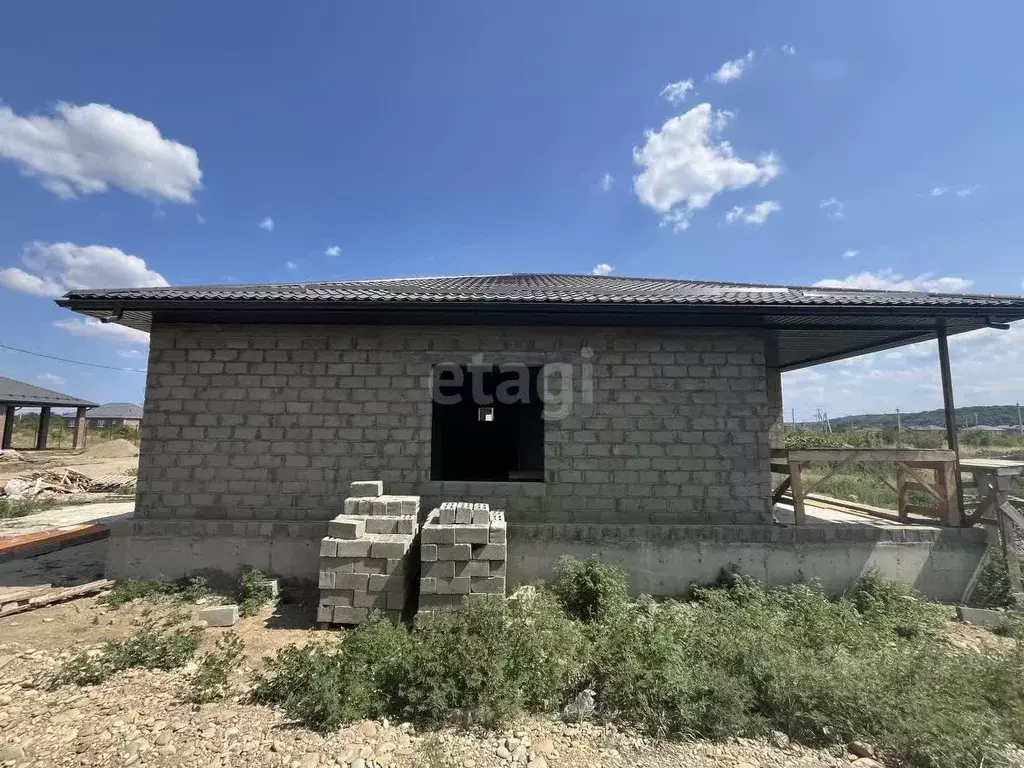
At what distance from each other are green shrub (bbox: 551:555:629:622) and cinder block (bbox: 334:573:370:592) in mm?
1981

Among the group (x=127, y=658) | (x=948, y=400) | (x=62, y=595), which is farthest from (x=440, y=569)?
(x=948, y=400)

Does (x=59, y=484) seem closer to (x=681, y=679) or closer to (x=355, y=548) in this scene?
(x=355, y=548)

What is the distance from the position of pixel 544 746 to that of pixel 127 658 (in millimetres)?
3348

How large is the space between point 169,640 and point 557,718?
129 inches

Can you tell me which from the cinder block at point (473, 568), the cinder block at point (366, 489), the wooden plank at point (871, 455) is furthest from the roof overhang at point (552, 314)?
the cinder block at point (473, 568)

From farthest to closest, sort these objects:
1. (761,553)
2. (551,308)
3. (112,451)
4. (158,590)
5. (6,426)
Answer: (112,451)
(6,426)
(761,553)
(551,308)
(158,590)

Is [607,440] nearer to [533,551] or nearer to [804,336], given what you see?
[533,551]

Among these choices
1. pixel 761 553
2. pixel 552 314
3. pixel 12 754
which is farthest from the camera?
pixel 552 314

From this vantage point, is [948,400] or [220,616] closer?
[220,616]

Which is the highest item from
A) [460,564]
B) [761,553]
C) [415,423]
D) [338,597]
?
[415,423]

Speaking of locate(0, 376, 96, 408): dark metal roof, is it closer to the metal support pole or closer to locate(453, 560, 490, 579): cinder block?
locate(453, 560, 490, 579): cinder block

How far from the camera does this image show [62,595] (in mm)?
5156

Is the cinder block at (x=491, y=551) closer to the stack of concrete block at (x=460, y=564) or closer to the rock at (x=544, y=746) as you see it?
the stack of concrete block at (x=460, y=564)

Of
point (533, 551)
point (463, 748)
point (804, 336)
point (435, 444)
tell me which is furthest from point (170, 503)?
point (804, 336)
